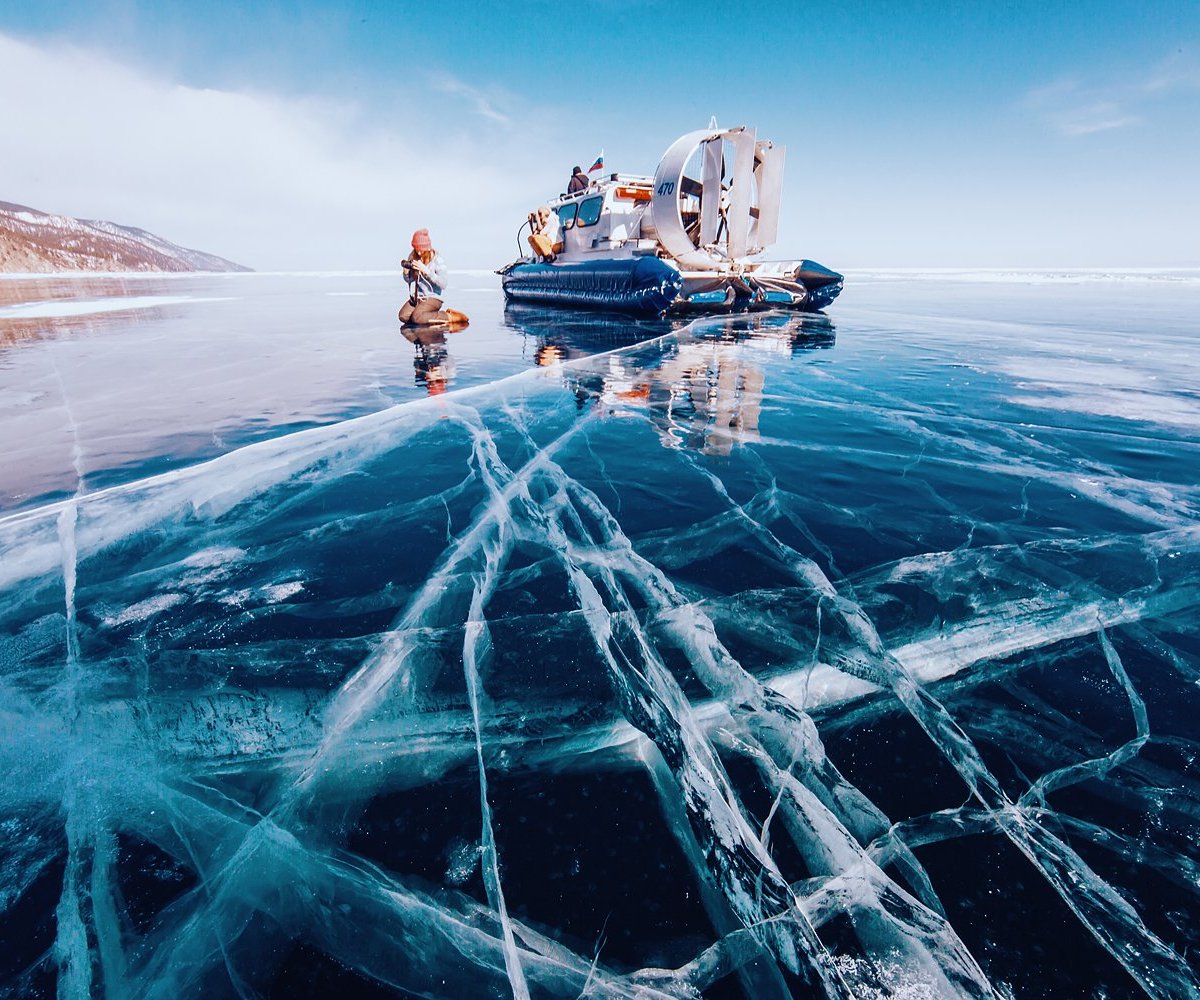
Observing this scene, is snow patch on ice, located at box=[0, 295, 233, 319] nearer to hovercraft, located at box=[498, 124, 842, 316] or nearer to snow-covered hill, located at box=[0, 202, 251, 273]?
hovercraft, located at box=[498, 124, 842, 316]

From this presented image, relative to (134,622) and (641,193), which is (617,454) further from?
(641,193)

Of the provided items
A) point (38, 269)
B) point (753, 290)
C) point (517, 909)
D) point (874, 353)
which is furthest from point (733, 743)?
point (38, 269)

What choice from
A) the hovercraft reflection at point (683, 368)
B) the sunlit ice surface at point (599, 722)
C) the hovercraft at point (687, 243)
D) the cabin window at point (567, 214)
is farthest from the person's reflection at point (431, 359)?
the cabin window at point (567, 214)

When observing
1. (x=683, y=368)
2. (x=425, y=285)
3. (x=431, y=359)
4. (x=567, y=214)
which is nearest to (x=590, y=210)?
(x=567, y=214)

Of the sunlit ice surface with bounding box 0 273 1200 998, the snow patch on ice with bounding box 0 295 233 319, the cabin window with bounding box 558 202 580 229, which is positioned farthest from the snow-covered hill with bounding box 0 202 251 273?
the sunlit ice surface with bounding box 0 273 1200 998

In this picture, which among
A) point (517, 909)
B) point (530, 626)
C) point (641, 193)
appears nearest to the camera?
point (517, 909)

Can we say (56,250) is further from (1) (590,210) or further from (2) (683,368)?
(2) (683,368)
